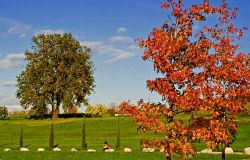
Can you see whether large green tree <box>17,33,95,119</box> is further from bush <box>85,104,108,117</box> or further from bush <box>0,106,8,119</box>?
bush <box>0,106,8,119</box>

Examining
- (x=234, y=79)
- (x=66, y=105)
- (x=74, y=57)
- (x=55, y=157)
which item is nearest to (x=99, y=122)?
(x=66, y=105)

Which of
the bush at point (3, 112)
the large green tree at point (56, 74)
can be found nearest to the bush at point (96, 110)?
the large green tree at point (56, 74)

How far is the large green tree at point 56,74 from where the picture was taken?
97.6 m

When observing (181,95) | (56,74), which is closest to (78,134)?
(56,74)

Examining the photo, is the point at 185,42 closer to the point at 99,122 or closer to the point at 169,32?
the point at 169,32

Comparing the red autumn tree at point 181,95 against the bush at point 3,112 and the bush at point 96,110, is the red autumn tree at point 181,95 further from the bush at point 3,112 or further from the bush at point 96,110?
the bush at point 3,112

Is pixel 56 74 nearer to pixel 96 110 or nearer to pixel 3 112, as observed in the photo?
pixel 96 110

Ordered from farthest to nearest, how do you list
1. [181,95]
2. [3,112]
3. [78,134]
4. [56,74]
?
[3,112] < [56,74] < [78,134] < [181,95]

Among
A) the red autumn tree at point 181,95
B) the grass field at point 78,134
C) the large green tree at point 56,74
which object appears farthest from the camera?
the large green tree at point 56,74

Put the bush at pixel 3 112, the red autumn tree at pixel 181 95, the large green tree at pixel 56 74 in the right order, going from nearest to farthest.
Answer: the red autumn tree at pixel 181 95 < the large green tree at pixel 56 74 < the bush at pixel 3 112

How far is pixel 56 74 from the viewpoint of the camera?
325 feet

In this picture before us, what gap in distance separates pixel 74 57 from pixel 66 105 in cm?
1031

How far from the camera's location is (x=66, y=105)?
9812cm

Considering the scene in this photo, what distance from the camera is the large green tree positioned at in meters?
97.6
